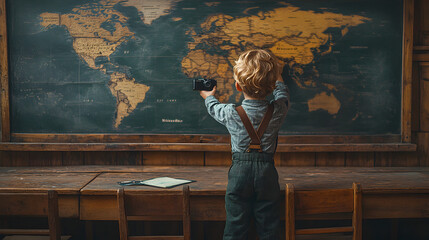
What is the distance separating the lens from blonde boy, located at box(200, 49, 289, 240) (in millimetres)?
1998

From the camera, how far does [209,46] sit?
3215 millimetres

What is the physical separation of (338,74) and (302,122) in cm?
56

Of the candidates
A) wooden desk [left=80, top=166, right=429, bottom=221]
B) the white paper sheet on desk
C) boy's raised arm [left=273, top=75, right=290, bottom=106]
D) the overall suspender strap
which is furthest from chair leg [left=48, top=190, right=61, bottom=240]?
boy's raised arm [left=273, top=75, right=290, bottom=106]

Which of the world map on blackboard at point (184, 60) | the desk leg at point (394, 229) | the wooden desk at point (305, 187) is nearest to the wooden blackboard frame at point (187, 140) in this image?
the world map on blackboard at point (184, 60)

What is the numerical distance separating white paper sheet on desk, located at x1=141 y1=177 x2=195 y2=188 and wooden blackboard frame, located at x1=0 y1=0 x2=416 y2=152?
540 millimetres

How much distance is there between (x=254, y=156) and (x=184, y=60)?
152 cm

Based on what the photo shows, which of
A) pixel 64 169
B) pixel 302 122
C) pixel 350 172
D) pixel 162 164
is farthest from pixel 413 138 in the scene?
pixel 64 169

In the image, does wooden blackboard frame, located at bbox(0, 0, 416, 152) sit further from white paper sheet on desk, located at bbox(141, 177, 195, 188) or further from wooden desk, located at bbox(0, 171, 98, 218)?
white paper sheet on desk, located at bbox(141, 177, 195, 188)

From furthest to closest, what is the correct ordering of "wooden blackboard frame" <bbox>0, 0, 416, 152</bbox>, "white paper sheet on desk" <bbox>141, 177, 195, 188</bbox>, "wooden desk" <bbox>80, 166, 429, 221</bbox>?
"wooden blackboard frame" <bbox>0, 0, 416, 152</bbox>, "white paper sheet on desk" <bbox>141, 177, 195, 188</bbox>, "wooden desk" <bbox>80, 166, 429, 221</bbox>

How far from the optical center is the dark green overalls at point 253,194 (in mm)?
2010

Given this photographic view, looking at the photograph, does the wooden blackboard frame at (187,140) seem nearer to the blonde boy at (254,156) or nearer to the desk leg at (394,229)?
the desk leg at (394,229)

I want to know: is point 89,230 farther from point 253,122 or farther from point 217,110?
point 253,122

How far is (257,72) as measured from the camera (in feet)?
6.41

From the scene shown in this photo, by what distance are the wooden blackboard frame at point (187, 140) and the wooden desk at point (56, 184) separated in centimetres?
35
